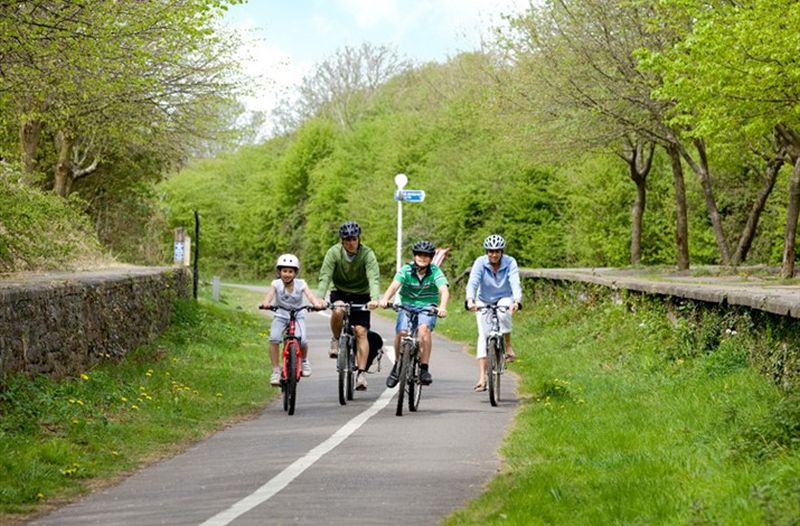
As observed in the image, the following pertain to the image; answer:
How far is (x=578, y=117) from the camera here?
33.4 meters

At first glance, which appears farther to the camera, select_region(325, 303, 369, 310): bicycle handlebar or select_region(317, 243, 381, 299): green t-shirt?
select_region(317, 243, 381, 299): green t-shirt

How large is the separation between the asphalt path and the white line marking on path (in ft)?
0.04

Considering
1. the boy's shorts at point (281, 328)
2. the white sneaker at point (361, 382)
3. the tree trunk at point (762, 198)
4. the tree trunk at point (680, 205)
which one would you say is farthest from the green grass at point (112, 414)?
the tree trunk at point (762, 198)

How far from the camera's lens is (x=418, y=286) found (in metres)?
15.3

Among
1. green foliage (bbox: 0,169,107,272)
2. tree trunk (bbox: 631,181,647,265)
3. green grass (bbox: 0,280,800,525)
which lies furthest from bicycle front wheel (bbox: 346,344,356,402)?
tree trunk (bbox: 631,181,647,265)

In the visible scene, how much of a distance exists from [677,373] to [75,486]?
8.40 meters

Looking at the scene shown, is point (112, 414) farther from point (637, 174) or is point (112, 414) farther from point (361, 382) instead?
point (637, 174)

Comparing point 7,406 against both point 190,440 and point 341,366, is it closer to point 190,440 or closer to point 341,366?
point 190,440

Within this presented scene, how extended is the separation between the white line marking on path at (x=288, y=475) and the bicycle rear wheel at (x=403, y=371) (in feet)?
1.07

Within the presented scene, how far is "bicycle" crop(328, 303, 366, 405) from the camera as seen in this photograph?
1537cm

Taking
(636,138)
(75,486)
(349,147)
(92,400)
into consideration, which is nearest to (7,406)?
(92,400)

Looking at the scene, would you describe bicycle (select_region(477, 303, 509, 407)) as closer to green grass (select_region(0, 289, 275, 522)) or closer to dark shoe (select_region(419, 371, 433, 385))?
dark shoe (select_region(419, 371, 433, 385))

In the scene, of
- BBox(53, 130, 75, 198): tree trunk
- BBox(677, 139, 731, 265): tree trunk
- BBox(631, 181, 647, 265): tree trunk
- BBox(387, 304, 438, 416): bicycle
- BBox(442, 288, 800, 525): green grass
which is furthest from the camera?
BBox(631, 181, 647, 265): tree trunk

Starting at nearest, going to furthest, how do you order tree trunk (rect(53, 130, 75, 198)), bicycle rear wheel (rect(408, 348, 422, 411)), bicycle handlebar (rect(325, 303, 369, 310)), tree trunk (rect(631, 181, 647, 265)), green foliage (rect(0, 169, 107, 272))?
1. bicycle rear wheel (rect(408, 348, 422, 411))
2. bicycle handlebar (rect(325, 303, 369, 310))
3. green foliage (rect(0, 169, 107, 272))
4. tree trunk (rect(53, 130, 75, 198))
5. tree trunk (rect(631, 181, 647, 265))
